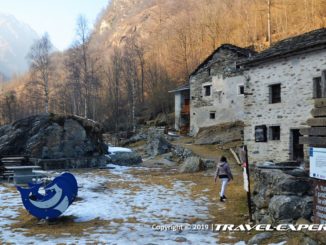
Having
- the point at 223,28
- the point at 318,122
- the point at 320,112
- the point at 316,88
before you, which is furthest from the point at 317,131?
the point at 223,28

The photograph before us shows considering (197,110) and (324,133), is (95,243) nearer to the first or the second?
(324,133)

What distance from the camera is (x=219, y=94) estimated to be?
1307 inches

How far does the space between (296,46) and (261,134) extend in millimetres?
5056

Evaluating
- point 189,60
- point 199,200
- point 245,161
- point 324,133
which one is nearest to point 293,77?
point 199,200

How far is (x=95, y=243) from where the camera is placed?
22.6 ft

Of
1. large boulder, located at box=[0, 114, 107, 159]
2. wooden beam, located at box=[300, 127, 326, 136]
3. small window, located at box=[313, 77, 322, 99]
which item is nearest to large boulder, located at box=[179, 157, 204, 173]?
large boulder, located at box=[0, 114, 107, 159]

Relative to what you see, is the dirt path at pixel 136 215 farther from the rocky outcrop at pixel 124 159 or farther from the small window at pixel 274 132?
the rocky outcrop at pixel 124 159

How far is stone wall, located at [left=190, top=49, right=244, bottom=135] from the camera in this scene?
3169 cm

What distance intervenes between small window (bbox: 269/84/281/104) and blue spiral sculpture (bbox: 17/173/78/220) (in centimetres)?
1344

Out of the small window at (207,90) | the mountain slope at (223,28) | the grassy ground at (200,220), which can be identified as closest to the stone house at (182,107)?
the small window at (207,90)

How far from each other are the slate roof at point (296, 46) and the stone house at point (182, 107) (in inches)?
835

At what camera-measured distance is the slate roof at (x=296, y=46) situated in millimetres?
16181

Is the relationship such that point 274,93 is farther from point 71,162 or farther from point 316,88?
point 71,162

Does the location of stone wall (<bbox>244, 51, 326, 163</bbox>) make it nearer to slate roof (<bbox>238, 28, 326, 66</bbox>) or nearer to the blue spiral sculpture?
slate roof (<bbox>238, 28, 326, 66</bbox>)
